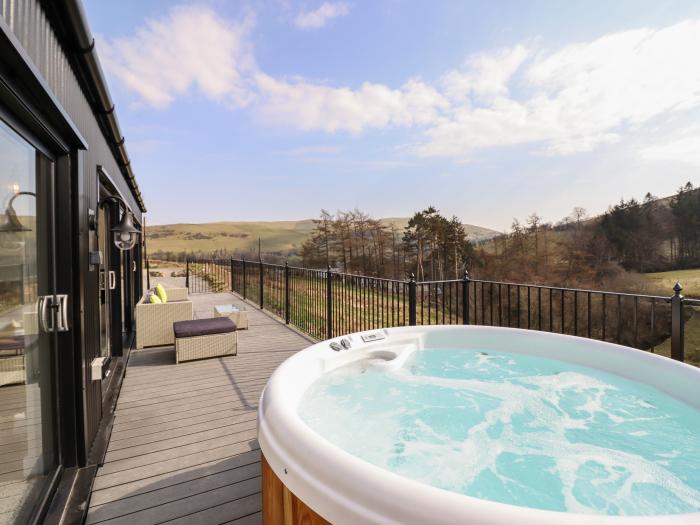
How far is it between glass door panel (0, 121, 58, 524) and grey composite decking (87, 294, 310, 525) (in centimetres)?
40

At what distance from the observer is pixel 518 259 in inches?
865

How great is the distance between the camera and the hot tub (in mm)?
1053

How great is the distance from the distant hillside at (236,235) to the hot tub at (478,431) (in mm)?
20961

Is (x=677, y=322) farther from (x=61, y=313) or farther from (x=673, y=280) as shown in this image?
(x=673, y=280)

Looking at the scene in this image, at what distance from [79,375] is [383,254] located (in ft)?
71.1

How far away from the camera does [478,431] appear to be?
215 cm

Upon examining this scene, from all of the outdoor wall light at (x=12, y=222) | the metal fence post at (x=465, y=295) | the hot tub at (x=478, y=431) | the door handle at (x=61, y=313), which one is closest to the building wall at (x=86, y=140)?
the door handle at (x=61, y=313)

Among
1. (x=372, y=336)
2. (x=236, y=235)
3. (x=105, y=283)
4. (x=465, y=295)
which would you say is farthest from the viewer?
(x=236, y=235)

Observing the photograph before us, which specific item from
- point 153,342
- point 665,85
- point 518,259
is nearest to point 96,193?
point 153,342

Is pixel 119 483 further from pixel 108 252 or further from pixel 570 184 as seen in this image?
pixel 570 184

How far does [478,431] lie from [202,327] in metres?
3.43

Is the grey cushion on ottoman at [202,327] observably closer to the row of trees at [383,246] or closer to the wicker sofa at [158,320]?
the wicker sofa at [158,320]

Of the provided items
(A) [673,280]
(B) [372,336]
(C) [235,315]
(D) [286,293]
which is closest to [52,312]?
(B) [372,336]

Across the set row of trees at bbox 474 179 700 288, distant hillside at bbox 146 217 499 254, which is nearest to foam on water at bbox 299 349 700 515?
row of trees at bbox 474 179 700 288
